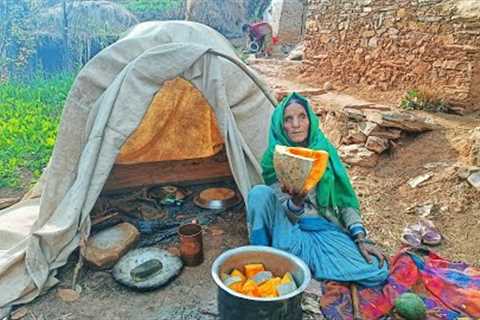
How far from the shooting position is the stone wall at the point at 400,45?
15.4 ft

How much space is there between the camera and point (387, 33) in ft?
18.6

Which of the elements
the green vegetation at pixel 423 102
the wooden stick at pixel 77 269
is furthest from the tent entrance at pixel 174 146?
the green vegetation at pixel 423 102

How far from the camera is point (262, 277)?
74.9 inches

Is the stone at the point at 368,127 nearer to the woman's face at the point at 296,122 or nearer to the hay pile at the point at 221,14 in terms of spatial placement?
the woman's face at the point at 296,122

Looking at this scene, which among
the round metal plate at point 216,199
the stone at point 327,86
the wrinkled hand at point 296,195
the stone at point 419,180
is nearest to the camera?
the wrinkled hand at point 296,195

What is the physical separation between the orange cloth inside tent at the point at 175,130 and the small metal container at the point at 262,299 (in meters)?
1.80

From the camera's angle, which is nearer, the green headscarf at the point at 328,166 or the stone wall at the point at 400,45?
the green headscarf at the point at 328,166

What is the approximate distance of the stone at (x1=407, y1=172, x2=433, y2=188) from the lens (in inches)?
148

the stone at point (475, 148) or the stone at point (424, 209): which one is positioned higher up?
the stone at point (475, 148)

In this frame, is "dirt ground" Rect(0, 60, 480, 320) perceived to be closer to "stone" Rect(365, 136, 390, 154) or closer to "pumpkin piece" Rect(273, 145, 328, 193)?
"stone" Rect(365, 136, 390, 154)

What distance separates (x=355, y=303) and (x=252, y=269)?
24.3 inches

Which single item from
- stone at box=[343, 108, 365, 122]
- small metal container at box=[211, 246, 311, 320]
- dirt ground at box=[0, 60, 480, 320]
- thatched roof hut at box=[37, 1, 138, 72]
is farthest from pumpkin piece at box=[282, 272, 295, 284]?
thatched roof hut at box=[37, 1, 138, 72]

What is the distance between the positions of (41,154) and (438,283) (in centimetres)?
425

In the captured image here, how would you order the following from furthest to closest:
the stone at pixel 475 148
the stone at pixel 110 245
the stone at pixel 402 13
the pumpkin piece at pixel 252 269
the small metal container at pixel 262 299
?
the stone at pixel 402 13, the stone at pixel 475 148, the stone at pixel 110 245, the pumpkin piece at pixel 252 269, the small metal container at pixel 262 299
